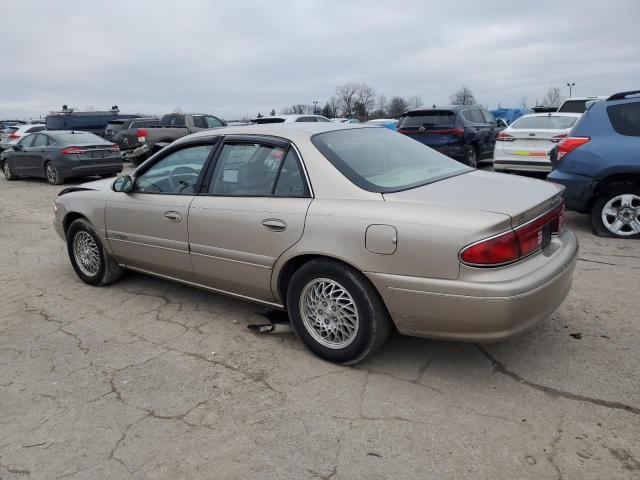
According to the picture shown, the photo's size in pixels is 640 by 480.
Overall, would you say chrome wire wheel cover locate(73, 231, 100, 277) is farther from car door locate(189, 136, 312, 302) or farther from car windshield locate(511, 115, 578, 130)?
car windshield locate(511, 115, 578, 130)

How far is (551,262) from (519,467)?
1218 mm

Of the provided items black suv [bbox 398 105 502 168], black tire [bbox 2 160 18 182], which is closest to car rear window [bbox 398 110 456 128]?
black suv [bbox 398 105 502 168]

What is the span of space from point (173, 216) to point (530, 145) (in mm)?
7720

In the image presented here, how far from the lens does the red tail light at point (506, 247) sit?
2.69 meters

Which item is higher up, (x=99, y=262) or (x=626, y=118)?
(x=626, y=118)

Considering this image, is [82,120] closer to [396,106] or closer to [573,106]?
[573,106]

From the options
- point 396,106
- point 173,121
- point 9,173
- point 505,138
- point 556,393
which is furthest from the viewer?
Answer: point 396,106

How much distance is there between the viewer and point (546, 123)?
10148mm

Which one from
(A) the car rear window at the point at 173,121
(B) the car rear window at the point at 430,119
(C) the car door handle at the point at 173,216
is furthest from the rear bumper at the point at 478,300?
(A) the car rear window at the point at 173,121

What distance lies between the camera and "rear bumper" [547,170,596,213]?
19.6 feet

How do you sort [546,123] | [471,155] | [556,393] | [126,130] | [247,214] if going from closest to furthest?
1. [556,393]
2. [247,214]
3. [546,123]
4. [471,155]
5. [126,130]

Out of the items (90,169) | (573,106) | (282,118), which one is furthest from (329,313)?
(573,106)

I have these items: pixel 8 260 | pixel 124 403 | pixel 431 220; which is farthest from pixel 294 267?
pixel 8 260

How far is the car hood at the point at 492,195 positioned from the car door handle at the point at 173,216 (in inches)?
70.3
